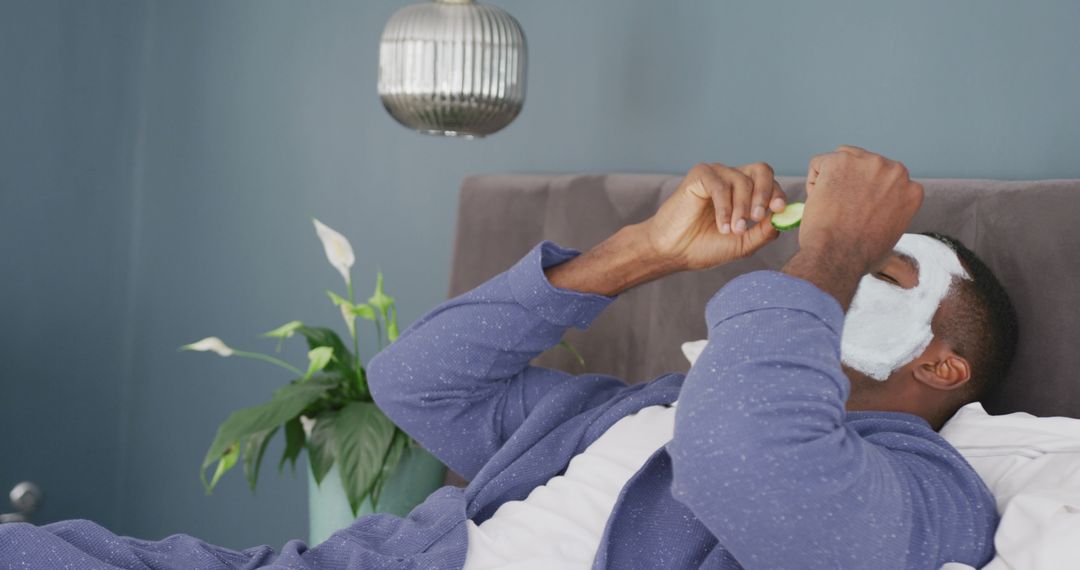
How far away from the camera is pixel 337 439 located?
1979 mm

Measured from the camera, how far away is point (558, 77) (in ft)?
7.55

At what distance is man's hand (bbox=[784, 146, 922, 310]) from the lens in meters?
1.12

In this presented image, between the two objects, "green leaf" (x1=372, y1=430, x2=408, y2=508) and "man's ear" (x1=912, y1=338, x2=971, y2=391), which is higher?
"man's ear" (x1=912, y1=338, x2=971, y2=391)

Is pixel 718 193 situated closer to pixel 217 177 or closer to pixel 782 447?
pixel 782 447

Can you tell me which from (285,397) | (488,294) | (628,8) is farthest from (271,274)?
(488,294)

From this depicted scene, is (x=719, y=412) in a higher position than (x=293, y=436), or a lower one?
higher

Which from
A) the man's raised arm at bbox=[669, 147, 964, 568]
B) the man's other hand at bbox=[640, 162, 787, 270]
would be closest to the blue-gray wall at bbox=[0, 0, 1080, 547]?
the man's other hand at bbox=[640, 162, 787, 270]

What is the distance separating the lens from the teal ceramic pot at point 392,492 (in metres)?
2.06

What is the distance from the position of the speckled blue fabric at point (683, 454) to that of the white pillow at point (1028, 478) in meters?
0.04

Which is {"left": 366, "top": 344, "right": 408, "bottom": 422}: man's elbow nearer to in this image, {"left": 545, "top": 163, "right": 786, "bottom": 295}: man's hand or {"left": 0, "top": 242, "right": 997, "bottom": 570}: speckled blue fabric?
{"left": 0, "top": 242, "right": 997, "bottom": 570}: speckled blue fabric

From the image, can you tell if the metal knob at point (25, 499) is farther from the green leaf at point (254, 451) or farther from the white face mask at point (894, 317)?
the white face mask at point (894, 317)

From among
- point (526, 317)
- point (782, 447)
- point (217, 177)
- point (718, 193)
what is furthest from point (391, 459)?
point (217, 177)

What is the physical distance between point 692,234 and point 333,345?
3.10 feet

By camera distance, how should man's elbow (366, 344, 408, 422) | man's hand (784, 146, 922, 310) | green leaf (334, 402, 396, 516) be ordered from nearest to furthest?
man's hand (784, 146, 922, 310)
man's elbow (366, 344, 408, 422)
green leaf (334, 402, 396, 516)
